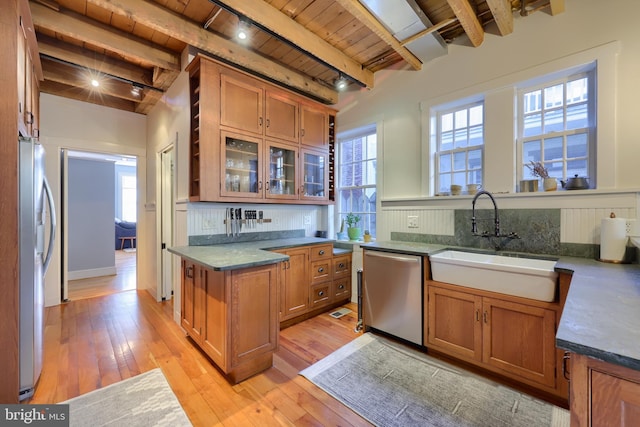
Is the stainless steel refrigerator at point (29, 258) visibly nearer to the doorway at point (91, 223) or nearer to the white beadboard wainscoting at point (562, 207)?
the doorway at point (91, 223)

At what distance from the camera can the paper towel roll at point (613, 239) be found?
5.62 ft

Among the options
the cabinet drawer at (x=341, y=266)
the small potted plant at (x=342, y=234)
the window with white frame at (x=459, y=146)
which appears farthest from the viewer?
the small potted plant at (x=342, y=234)

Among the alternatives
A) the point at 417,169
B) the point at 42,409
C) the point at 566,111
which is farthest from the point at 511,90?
the point at 42,409

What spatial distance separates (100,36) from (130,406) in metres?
3.02

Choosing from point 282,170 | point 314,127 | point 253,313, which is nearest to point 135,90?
point 282,170

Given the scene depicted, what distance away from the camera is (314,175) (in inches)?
138

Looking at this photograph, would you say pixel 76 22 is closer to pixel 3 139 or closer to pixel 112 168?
pixel 3 139

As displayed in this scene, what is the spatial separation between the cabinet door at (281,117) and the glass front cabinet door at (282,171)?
0.13 meters

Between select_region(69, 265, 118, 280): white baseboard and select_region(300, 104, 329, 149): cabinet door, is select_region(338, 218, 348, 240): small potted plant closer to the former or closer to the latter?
select_region(300, 104, 329, 149): cabinet door

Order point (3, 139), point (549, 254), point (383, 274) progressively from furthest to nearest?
point (383, 274)
point (549, 254)
point (3, 139)

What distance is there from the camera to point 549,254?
2.10 m

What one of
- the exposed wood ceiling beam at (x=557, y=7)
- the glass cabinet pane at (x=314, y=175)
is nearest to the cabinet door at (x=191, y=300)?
the glass cabinet pane at (x=314, y=175)

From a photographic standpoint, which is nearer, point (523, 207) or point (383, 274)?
point (523, 207)

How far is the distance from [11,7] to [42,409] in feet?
7.88
